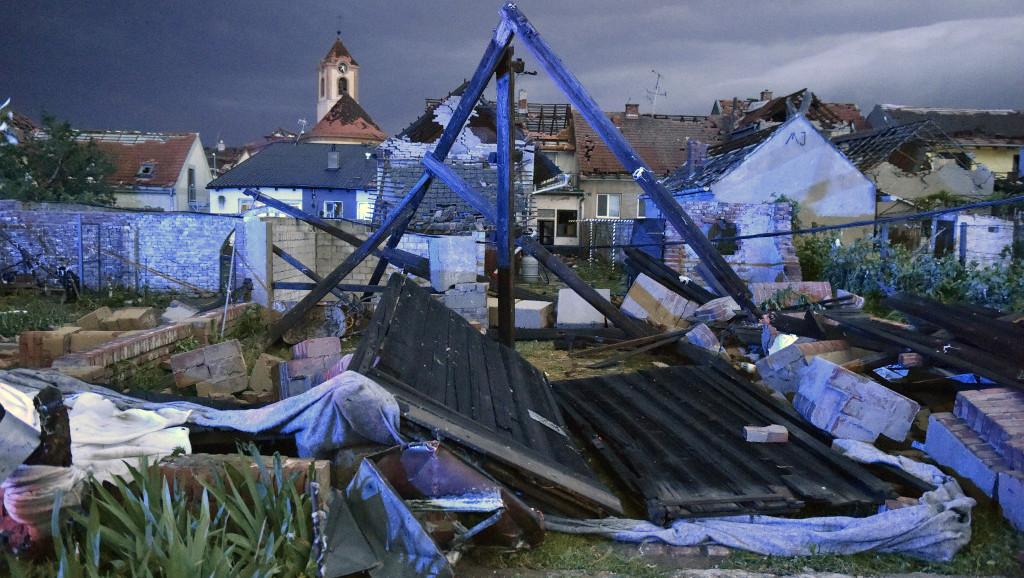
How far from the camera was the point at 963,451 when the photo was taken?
393cm

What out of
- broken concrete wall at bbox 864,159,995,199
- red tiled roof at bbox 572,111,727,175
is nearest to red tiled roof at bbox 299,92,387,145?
red tiled roof at bbox 572,111,727,175

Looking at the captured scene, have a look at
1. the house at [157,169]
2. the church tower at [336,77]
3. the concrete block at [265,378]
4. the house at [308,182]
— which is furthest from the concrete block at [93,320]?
the church tower at [336,77]

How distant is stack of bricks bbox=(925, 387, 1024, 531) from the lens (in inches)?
138

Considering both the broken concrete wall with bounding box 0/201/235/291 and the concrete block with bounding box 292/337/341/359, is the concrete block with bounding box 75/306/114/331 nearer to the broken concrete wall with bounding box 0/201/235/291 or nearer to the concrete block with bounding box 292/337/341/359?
the concrete block with bounding box 292/337/341/359

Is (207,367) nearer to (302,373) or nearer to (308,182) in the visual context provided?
(302,373)

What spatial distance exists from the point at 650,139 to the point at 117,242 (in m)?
22.6

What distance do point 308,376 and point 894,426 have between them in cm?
460

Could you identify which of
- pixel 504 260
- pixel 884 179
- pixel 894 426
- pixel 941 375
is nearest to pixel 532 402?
pixel 504 260

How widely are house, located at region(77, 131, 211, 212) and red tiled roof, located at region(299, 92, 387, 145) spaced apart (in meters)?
9.61

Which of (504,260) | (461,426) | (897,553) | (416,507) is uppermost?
(504,260)

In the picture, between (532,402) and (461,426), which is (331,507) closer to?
(461,426)

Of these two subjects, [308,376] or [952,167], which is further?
[952,167]

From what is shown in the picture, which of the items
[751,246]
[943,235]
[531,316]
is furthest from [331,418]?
[943,235]

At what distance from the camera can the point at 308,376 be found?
5.67 metres
